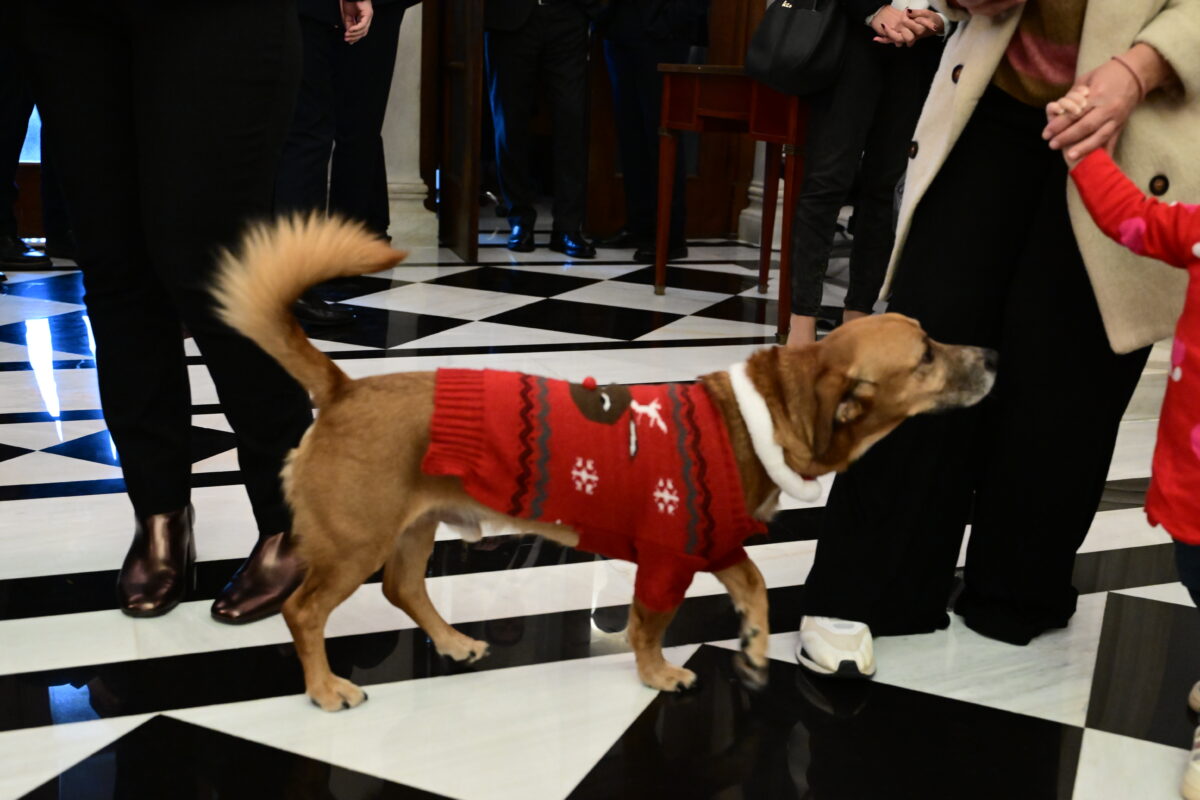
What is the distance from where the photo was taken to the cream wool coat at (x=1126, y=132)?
137cm

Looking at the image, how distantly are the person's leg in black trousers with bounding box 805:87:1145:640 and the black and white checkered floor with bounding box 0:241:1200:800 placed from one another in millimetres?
115

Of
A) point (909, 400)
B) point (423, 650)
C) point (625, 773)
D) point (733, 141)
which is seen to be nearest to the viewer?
point (625, 773)

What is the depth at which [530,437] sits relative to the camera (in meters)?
1.33

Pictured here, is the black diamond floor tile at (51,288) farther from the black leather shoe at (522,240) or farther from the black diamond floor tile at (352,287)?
the black leather shoe at (522,240)

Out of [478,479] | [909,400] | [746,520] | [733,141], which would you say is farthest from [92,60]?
[733,141]

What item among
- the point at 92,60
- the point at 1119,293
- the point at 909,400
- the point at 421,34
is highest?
the point at 421,34

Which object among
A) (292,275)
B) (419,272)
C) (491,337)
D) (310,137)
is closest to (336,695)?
(292,275)

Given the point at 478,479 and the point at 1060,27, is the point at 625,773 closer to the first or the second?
the point at 478,479

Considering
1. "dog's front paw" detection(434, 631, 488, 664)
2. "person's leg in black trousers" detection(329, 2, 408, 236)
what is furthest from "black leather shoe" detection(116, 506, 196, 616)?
"person's leg in black trousers" detection(329, 2, 408, 236)

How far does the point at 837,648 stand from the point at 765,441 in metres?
0.38

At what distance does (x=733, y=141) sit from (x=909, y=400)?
172 inches

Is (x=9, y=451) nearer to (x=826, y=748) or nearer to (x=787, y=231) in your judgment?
(x=826, y=748)

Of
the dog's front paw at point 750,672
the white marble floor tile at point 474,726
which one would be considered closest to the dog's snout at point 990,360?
the dog's front paw at point 750,672

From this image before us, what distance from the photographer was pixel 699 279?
15.0ft
